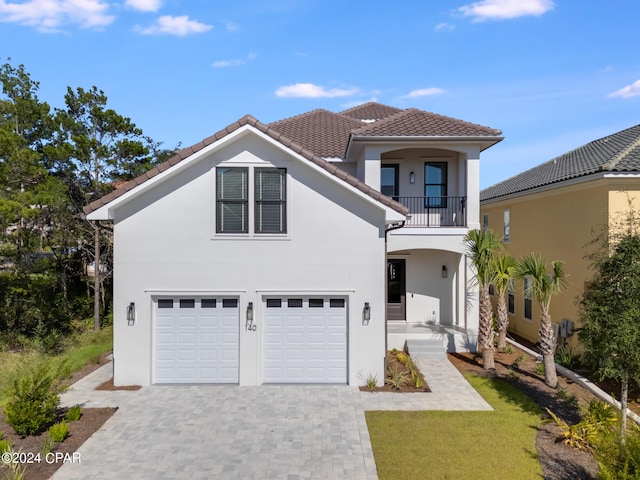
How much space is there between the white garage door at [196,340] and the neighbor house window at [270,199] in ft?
7.67

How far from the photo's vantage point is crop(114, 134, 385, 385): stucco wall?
12.0 meters

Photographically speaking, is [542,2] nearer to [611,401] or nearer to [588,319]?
[588,319]

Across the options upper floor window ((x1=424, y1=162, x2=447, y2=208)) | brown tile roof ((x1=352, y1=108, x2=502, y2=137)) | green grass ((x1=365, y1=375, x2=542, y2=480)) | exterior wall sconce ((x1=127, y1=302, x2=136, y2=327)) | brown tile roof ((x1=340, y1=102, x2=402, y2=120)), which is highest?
brown tile roof ((x1=340, y1=102, x2=402, y2=120))

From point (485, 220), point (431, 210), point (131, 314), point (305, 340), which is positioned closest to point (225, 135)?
point (131, 314)

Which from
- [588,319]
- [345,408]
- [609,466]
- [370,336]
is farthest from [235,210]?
[609,466]

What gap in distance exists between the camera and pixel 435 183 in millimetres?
16922

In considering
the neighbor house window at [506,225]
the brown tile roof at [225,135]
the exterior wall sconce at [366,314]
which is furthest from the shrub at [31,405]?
the neighbor house window at [506,225]

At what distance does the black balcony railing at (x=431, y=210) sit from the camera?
54.3ft

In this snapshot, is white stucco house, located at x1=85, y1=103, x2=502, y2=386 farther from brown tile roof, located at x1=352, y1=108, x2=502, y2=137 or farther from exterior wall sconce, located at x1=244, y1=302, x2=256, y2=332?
brown tile roof, located at x1=352, y1=108, x2=502, y2=137

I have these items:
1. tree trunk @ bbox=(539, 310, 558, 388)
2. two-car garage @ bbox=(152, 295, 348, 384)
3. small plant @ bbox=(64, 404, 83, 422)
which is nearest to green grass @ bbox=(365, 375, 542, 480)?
tree trunk @ bbox=(539, 310, 558, 388)

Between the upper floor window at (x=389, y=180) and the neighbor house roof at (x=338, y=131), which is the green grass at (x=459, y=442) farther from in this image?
the upper floor window at (x=389, y=180)

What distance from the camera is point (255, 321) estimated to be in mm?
12109

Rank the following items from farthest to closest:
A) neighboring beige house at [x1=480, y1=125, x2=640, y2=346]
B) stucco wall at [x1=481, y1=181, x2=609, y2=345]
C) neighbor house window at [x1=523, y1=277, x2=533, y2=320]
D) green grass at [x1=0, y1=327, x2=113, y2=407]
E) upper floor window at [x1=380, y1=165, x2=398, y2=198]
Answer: neighbor house window at [x1=523, y1=277, x2=533, y2=320]
upper floor window at [x1=380, y1=165, x2=398, y2=198]
stucco wall at [x1=481, y1=181, x2=609, y2=345]
neighboring beige house at [x1=480, y1=125, x2=640, y2=346]
green grass at [x1=0, y1=327, x2=113, y2=407]

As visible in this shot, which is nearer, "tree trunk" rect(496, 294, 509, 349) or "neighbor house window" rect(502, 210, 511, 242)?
"tree trunk" rect(496, 294, 509, 349)
